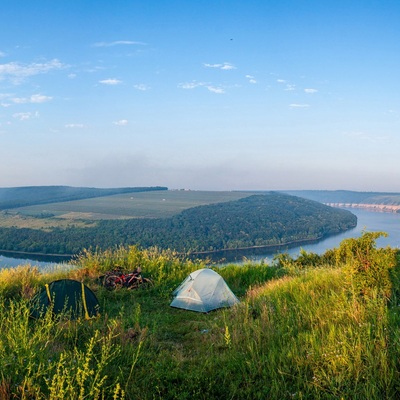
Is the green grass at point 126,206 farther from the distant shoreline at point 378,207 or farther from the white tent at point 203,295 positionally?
the white tent at point 203,295

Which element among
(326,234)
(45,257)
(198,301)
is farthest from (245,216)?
(198,301)

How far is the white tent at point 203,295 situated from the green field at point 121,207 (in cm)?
10851

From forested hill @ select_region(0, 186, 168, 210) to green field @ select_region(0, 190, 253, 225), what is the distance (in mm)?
8374

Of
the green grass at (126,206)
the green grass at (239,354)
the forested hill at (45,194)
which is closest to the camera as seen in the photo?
the green grass at (239,354)

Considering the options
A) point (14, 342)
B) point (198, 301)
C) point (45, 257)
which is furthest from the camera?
point (45, 257)

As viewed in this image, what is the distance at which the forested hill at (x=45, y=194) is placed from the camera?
152850 millimetres

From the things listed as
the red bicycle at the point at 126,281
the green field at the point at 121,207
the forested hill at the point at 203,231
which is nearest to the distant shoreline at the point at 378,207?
the forested hill at the point at 203,231

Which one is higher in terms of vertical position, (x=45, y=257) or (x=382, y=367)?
(x=382, y=367)

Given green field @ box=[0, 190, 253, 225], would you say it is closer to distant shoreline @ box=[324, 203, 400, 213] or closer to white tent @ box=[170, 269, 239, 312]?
distant shoreline @ box=[324, 203, 400, 213]

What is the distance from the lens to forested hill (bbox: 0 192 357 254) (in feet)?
300

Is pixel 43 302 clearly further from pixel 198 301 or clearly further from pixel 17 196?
pixel 17 196

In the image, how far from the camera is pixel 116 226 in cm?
10562

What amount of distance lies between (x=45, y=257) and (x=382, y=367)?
87.6m

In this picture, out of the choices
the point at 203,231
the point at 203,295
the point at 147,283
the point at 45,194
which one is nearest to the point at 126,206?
the point at 203,231
